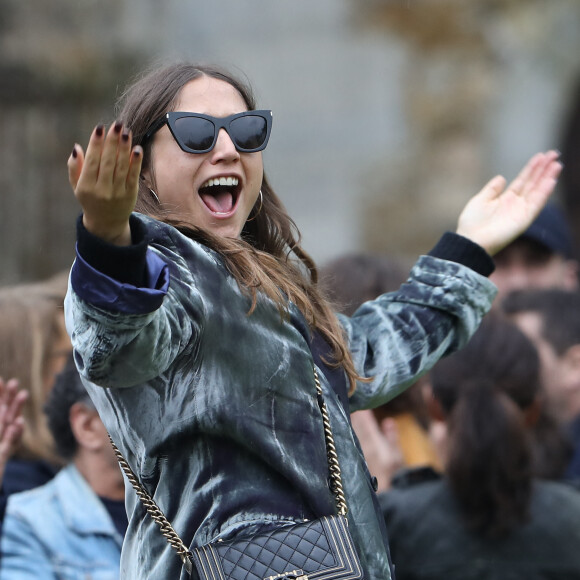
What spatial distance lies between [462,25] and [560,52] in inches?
29.4

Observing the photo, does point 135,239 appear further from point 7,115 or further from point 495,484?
point 7,115

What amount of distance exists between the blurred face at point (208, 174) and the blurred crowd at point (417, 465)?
0.84 m

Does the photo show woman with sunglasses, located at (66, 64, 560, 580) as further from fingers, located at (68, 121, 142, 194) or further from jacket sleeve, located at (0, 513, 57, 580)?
jacket sleeve, located at (0, 513, 57, 580)

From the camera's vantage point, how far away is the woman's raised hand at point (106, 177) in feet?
5.48

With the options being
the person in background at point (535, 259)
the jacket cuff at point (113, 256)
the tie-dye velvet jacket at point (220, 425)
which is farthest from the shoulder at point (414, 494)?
the person in background at point (535, 259)

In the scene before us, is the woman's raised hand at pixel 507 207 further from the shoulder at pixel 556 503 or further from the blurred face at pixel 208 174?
the shoulder at pixel 556 503

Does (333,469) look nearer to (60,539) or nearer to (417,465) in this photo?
(60,539)

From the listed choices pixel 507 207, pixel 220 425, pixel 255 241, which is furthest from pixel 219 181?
pixel 507 207

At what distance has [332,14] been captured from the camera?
7.74 meters

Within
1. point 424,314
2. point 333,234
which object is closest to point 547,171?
point 424,314

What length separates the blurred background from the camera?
25.3 feet

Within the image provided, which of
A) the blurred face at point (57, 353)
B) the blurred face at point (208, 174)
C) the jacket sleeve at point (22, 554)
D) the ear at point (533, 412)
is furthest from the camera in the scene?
the blurred face at point (57, 353)

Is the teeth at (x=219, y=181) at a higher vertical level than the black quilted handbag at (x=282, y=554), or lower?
higher

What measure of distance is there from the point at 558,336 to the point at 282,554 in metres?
2.55
